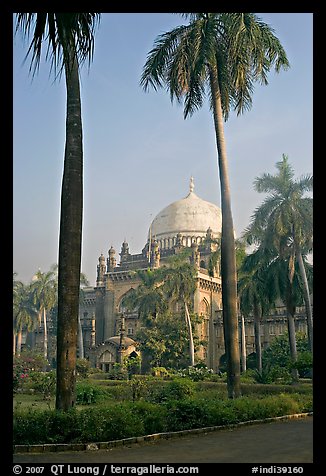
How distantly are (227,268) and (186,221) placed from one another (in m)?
52.2

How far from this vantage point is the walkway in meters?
8.02

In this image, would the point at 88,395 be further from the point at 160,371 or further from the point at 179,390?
the point at 160,371

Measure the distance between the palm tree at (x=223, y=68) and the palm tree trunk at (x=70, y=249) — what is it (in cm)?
494

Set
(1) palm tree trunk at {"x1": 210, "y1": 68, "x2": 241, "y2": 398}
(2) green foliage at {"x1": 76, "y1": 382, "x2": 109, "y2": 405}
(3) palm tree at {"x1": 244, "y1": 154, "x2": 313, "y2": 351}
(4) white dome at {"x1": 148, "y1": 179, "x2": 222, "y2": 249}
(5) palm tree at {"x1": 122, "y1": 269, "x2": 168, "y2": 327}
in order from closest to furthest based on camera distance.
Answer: (1) palm tree trunk at {"x1": 210, "y1": 68, "x2": 241, "y2": 398}
(2) green foliage at {"x1": 76, "y1": 382, "x2": 109, "y2": 405}
(3) palm tree at {"x1": 244, "y1": 154, "x2": 313, "y2": 351}
(5) palm tree at {"x1": 122, "y1": 269, "x2": 168, "y2": 327}
(4) white dome at {"x1": 148, "y1": 179, "x2": 222, "y2": 249}

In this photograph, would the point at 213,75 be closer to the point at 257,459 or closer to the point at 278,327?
the point at 257,459

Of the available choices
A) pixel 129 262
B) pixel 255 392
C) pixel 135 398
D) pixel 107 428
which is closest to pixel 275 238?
pixel 255 392

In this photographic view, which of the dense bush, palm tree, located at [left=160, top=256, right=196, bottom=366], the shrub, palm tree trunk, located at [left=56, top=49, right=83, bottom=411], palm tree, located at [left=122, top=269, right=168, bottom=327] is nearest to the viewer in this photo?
the dense bush

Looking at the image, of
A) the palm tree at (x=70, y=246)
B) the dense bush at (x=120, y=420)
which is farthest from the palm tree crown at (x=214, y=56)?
the dense bush at (x=120, y=420)

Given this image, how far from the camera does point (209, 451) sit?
8.77m

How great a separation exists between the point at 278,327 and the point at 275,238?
2563 cm

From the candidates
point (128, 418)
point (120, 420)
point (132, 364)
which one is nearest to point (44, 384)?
point (128, 418)

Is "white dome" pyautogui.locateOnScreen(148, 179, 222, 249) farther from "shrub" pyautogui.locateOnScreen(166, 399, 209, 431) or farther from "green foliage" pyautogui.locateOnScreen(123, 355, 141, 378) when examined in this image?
"shrub" pyautogui.locateOnScreen(166, 399, 209, 431)

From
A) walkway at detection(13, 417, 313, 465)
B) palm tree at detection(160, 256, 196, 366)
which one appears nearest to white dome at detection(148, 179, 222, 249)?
palm tree at detection(160, 256, 196, 366)

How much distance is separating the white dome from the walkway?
5579 cm
